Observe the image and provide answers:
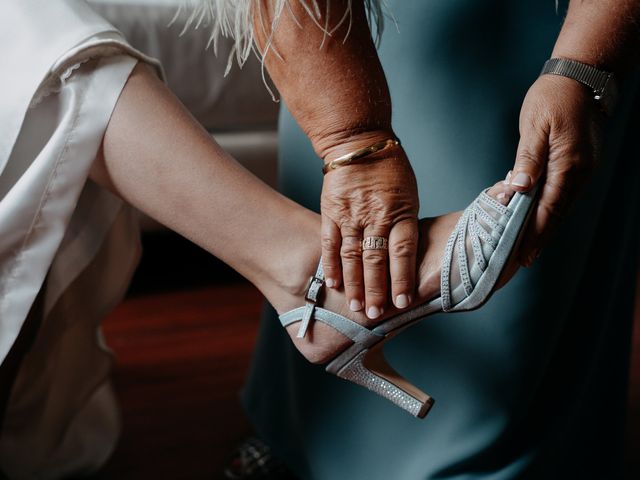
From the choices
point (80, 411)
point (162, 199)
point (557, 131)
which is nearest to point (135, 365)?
point (80, 411)

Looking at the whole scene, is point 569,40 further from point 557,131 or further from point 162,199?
point 162,199

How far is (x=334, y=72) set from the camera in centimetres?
59

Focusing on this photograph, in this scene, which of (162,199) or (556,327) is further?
(556,327)

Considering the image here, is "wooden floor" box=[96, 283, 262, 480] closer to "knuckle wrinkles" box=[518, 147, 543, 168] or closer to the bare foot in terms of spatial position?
the bare foot

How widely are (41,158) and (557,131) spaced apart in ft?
1.30

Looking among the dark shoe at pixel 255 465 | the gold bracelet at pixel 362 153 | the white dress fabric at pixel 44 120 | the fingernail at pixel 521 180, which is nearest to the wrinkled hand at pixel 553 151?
the fingernail at pixel 521 180

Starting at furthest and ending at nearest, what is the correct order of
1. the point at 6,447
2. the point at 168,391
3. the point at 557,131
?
the point at 168,391 → the point at 6,447 → the point at 557,131

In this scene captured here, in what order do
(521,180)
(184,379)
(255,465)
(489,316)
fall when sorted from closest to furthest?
(521,180), (489,316), (255,465), (184,379)

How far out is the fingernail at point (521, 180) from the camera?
539mm

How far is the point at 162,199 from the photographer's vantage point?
0.61 metres

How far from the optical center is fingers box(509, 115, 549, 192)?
1.77 feet

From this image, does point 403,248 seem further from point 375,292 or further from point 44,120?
point 44,120

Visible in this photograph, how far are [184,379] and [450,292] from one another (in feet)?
2.06

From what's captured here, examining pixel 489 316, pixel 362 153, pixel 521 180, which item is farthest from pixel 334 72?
pixel 489 316
